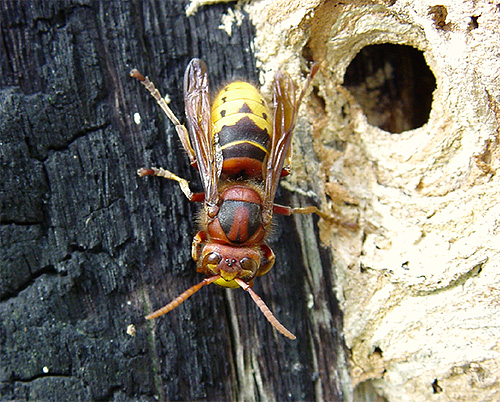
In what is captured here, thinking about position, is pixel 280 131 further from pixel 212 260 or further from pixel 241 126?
pixel 212 260

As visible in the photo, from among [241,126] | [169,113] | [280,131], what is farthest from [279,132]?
[169,113]

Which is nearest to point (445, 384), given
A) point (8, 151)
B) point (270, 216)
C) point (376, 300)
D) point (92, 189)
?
point (376, 300)

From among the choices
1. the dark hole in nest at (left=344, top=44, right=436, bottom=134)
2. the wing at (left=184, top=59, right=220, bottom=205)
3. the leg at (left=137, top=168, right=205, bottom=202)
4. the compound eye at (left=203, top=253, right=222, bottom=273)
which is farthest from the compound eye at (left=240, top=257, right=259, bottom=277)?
the dark hole in nest at (left=344, top=44, right=436, bottom=134)

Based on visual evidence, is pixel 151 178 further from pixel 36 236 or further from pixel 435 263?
pixel 435 263

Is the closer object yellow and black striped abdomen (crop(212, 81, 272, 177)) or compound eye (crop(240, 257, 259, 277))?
compound eye (crop(240, 257, 259, 277))

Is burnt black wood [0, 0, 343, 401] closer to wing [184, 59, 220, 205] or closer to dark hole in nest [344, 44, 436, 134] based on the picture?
wing [184, 59, 220, 205]

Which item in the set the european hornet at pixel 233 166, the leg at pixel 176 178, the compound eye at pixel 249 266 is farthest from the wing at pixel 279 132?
the leg at pixel 176 178

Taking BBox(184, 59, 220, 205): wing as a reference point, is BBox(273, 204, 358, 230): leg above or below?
below

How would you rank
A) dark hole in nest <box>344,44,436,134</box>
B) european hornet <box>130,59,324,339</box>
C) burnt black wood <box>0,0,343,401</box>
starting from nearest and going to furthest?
burnt black wood <box>0,0,343,401</box>
european hornet <box>130,59,324,339</box>
dark hole in nest <box>344,44,436,134</box>
